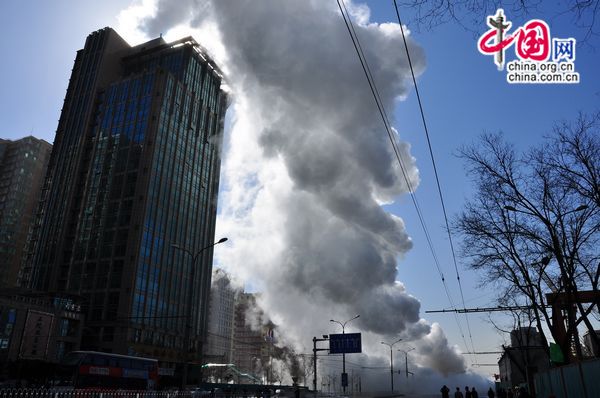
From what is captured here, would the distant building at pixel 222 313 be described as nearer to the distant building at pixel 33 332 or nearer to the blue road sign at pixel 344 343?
the distant building at pixel 33 332

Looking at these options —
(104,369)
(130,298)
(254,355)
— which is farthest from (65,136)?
(254,355)

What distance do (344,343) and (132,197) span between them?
57234 mm

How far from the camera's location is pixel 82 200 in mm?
93312

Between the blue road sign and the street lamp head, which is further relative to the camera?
the blue road sign

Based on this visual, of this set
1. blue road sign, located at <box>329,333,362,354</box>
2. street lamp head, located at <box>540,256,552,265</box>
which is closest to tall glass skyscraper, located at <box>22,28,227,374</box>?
blue road sign, located at <box>329,333,362,354</box>

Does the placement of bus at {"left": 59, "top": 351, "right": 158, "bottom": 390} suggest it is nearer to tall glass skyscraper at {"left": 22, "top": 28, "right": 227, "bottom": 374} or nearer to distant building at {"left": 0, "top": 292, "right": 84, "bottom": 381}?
distant building at {"left": 0, "top": 292, "right": 84, "bottom": 381}

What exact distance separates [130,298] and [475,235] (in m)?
68.8

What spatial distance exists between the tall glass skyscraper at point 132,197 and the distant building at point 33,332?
4840mm

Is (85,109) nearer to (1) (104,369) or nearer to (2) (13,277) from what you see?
(2) (13,277)

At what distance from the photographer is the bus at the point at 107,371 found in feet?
100

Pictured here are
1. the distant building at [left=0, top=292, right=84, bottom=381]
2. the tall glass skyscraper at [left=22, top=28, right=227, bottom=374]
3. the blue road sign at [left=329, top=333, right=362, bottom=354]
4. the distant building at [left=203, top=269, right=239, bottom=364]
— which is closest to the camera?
the blue road sign at [left=329, top=333, right=362, bottom=354]

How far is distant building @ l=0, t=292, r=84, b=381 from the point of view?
56.4 m

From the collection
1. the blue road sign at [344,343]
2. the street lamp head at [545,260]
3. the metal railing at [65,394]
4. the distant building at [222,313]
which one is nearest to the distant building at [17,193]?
the distant building at [222,313]

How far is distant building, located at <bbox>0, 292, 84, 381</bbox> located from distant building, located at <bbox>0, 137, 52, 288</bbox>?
66.5 meters
